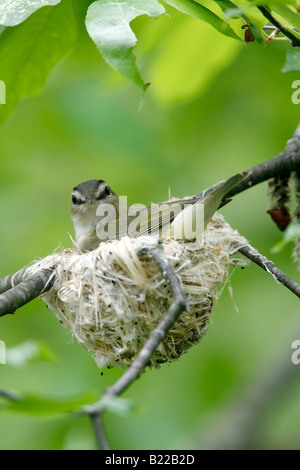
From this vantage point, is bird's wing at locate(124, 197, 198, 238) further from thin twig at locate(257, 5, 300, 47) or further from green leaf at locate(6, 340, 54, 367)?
green leaf at locate(6, 340, 54, 367)

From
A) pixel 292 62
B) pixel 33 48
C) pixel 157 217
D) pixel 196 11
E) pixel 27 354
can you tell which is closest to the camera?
pixel 27 354

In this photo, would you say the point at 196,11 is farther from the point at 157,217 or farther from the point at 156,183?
the point at 156,183

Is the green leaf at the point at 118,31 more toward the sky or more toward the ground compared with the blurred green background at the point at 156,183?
more toward the sky

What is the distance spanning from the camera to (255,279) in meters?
6.04

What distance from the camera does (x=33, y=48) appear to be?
368 cm

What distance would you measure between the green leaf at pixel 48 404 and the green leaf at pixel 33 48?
2.47 m

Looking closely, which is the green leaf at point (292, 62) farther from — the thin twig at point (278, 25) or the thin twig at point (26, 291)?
the thin twig at point (26, 291)

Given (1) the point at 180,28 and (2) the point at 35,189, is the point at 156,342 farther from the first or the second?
(2) the point at 35,189

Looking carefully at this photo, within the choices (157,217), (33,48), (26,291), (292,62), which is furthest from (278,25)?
(26,291)

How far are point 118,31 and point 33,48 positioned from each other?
53.3 inches

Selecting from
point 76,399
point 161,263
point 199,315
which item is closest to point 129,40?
point 161,263

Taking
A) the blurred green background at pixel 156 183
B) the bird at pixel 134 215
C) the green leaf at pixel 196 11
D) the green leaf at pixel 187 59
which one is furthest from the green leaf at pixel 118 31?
the blurred green background at pixel 156 183

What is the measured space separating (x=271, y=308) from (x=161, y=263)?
3435 millimetres

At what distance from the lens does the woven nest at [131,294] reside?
352 centimetres
